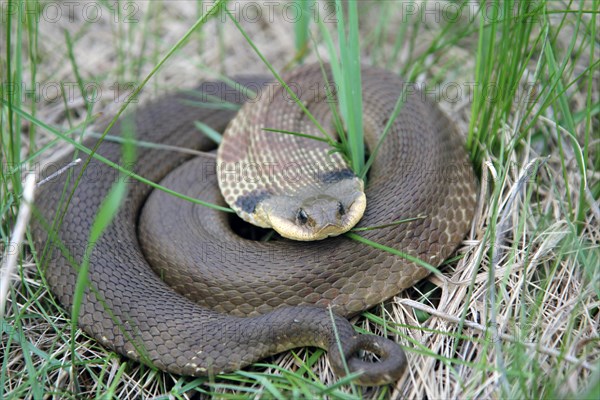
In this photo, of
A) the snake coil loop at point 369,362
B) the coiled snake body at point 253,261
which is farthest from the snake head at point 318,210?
the snake coil loop at point 369,362

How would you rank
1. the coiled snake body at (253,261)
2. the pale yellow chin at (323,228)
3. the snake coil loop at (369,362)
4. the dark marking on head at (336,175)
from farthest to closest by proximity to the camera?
the dark marking on head at (336,175) → the pale yellow chin at (323,228) → the coiled snake body at (253,261) → the snake coil loop at (369,362)

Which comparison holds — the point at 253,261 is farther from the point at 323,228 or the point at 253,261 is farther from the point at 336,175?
the point at 336,175

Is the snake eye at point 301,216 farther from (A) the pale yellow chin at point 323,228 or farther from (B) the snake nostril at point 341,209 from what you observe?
(B) the snake nostril at point 341,209

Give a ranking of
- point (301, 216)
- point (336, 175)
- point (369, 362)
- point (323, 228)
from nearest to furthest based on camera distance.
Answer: point (369, 362)
point (323, 228)
point (301, 216)
point (336, 175)

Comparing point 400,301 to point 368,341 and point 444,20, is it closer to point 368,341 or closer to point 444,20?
point 368,341

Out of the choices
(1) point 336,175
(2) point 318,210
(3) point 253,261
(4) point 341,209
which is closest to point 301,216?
(2) point 318,210

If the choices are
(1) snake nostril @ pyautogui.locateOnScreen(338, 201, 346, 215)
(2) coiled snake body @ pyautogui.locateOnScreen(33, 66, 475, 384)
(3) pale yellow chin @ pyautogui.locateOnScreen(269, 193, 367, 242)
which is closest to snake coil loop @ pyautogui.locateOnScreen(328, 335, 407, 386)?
(2) coiled snake body @ pyautogui.locateOnScreen(33, 66, 475, 384)

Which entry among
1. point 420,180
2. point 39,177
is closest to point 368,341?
point 420,180
